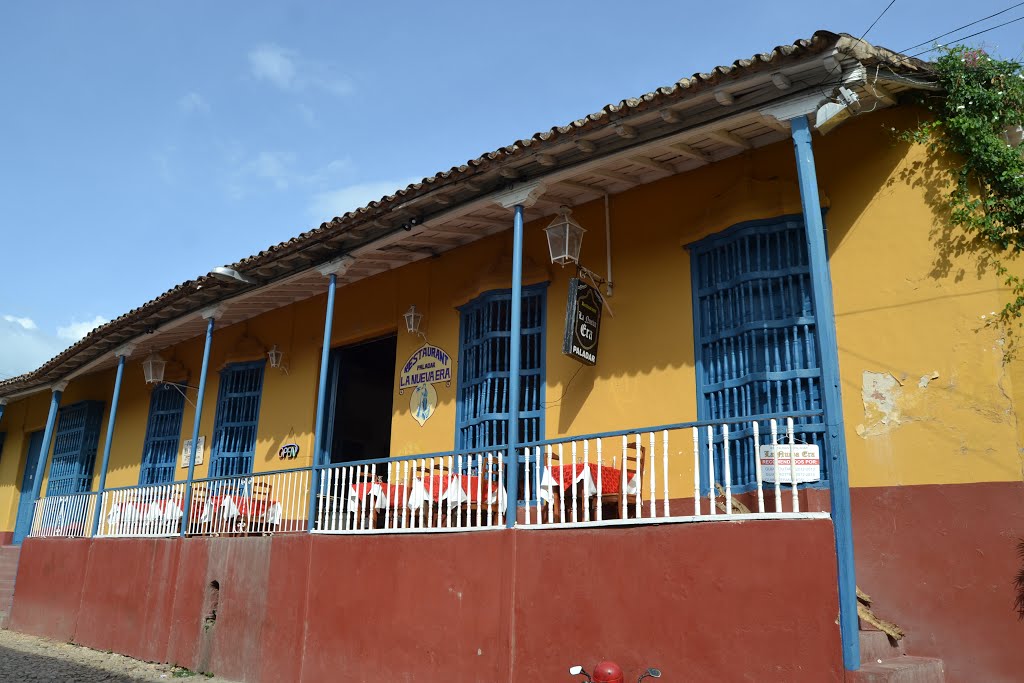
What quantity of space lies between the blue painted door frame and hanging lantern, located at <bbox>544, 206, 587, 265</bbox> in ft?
45.1

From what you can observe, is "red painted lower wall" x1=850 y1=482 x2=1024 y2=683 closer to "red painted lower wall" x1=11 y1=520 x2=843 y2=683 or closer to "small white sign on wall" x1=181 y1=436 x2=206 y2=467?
"red painted lower wall" x1=11 y1=520 x2=843 y2=683

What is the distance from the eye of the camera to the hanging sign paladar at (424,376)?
945 cm

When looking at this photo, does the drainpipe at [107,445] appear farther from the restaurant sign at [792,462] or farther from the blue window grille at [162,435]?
the restaurant sign at [792,462]

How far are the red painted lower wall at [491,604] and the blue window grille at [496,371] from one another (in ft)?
5.36

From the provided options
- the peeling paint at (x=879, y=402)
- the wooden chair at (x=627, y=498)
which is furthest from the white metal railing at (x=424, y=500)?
the peeling paint at (x=879, y=402)

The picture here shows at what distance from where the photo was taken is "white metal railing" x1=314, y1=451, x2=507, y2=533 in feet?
23.0

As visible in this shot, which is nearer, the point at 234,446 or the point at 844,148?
the point at 844,148

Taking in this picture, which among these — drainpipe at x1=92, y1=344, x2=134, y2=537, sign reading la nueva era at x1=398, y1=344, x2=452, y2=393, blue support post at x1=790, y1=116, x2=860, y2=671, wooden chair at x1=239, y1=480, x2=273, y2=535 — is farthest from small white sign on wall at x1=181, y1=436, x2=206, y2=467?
blue support post at x1=790, y1=116, x2=860, y2=671

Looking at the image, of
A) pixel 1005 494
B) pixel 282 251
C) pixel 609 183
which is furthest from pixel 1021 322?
pixel 282 251

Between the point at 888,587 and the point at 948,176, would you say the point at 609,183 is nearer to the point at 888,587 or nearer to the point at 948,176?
the point at 948,176

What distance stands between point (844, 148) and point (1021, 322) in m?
1.92

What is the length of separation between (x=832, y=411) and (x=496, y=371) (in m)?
4.09

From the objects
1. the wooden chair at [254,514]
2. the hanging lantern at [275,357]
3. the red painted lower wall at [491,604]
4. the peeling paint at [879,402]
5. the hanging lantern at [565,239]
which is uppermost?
the hanging lantern at [565,239]

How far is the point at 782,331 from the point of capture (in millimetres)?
6773
